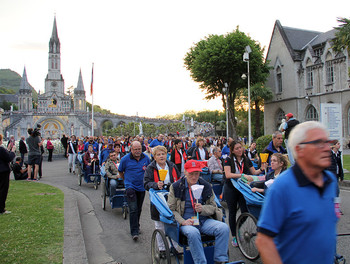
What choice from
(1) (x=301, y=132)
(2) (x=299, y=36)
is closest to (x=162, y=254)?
(1) (x=301, y=132)

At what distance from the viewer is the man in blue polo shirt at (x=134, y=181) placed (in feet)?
21.5

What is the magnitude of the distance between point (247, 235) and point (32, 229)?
4106 millimetres

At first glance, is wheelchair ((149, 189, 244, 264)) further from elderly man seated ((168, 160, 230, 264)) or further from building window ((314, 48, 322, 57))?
building window ((314, 48, 322, 57))

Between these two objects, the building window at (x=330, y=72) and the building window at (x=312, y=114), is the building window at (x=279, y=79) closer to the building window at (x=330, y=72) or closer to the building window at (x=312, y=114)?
the building window at (x=312, y=114)

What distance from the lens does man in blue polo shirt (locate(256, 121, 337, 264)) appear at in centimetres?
200

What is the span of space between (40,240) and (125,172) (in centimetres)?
211

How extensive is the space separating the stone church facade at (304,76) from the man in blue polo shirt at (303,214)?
119 ft

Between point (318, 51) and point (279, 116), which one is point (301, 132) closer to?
point (318, 51)

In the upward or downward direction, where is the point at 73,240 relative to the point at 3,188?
downward

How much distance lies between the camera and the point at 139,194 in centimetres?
689

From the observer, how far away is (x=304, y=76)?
1582 inches

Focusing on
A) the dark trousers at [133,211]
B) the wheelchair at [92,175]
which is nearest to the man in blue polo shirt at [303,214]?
the dark trousers at [133,211]

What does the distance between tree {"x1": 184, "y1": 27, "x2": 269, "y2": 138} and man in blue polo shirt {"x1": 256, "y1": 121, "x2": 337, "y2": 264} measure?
33506mm

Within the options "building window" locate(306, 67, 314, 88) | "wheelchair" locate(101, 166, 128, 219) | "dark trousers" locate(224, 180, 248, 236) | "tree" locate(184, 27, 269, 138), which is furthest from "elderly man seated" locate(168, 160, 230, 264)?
"building window" locate(306, 67, 314, 88)
